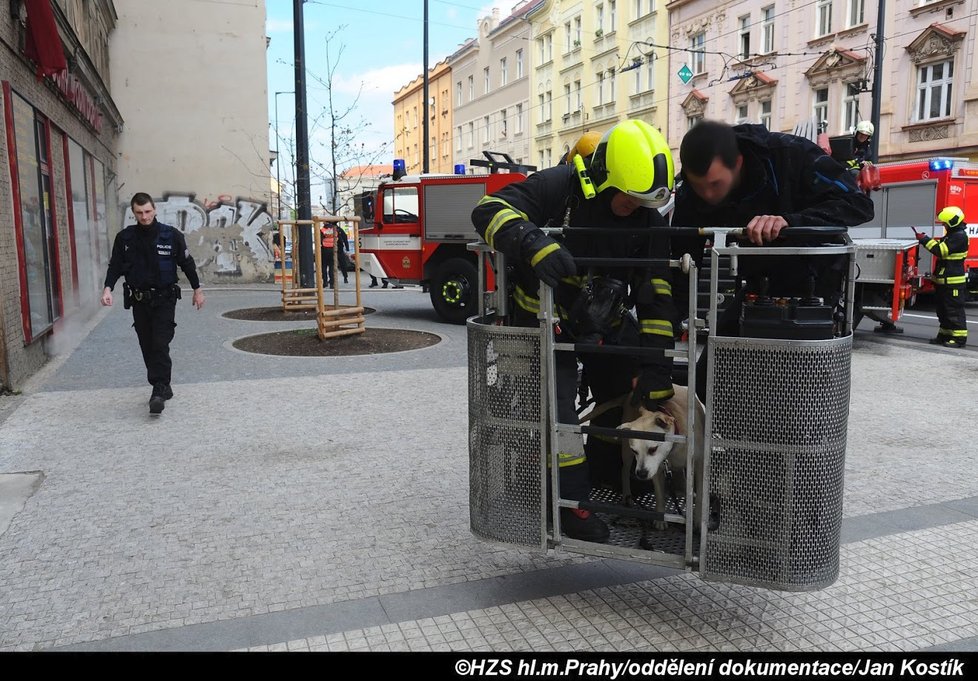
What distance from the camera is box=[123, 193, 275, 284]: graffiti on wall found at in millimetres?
20984

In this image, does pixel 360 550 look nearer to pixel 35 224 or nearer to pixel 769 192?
pixel 769 192

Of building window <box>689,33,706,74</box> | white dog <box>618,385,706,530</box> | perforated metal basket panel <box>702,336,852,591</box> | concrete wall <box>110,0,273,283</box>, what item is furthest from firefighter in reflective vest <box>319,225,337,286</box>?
perforated metal basket panel <box>702,336,852,591</box>

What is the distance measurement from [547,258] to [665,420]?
2.79 ft

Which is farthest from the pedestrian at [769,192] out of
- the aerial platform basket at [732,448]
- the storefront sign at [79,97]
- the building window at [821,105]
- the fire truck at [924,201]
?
the building window at [821,105]

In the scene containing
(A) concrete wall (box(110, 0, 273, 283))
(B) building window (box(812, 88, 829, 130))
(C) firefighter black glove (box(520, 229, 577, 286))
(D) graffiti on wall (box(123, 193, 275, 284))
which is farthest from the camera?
(B) building window (box(812, 88, 829, 130))

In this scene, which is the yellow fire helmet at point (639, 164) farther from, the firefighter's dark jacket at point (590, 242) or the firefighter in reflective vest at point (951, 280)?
the firefighter in reflective vest at point (951, 280)

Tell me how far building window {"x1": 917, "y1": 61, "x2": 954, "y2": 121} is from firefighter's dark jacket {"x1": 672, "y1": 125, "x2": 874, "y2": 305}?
2443cm

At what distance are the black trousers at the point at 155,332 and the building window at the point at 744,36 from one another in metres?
28.8

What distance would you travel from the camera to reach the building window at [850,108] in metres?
26.6

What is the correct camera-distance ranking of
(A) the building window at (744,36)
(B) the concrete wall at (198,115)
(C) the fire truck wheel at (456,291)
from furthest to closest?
(A) the building window at (744,36), (B) the concrete wall at (198,115), (C) the fire truck wheel at (456,291)

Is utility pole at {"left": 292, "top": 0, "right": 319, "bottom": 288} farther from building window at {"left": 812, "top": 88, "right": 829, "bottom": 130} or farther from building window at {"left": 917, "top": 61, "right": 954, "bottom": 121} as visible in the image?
building window at {"left": 812, "top": 88, "right": 829, "bottom": 130}

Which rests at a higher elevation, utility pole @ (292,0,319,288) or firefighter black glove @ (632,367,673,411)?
utility pole @ (292,0,319,288)

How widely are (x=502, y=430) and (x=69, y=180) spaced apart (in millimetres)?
11023

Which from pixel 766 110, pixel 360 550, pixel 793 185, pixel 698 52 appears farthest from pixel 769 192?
pixel 698 52
